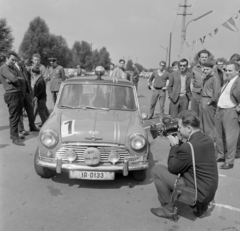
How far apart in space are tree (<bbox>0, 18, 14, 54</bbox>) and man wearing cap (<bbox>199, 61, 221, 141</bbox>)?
36942mm

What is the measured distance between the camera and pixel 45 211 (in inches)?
129

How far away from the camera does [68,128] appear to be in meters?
3.95

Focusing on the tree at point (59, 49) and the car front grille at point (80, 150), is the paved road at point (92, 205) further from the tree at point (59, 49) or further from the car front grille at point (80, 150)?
the tree at point (59, 49)

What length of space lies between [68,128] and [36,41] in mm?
58175

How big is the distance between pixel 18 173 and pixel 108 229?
2210mm

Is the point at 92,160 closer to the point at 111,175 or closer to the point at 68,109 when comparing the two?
the point at 111,175

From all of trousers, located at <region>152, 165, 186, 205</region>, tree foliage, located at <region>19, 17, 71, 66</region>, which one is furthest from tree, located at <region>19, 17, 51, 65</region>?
trousers, located at <region>152, 165, 186, 205</region>

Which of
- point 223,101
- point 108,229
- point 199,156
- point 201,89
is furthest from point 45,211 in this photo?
point 201,89

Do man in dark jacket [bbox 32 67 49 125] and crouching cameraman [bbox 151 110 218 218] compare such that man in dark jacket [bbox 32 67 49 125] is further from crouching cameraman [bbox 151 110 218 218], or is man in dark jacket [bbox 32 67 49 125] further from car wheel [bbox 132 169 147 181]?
crouching cameraman [bbox 151 110 218 218]

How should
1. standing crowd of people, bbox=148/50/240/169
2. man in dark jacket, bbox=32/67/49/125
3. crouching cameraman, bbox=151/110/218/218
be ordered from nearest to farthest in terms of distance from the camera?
1. crouching cameraman, bbox=151/110/218/218
2. standing crowd of people, bbox=148/50/240/169
3. man in dark jacket, bbox=32/67/49/125

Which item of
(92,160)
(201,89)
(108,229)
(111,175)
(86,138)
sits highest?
(201,89)

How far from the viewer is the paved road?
120 inches

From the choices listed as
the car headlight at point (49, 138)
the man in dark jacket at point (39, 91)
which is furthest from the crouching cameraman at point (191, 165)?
the man in dark jacket at point (39, 91)

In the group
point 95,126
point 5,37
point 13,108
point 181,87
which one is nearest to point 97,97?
point 95,126
